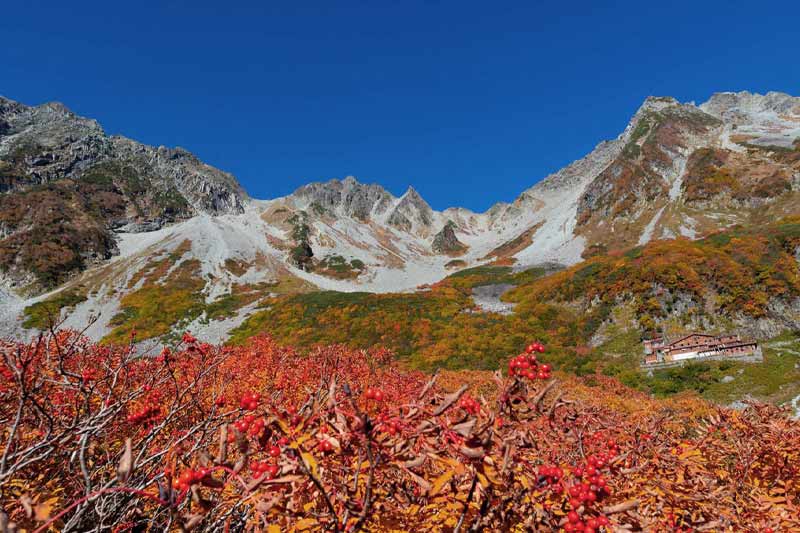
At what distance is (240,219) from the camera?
119 metres

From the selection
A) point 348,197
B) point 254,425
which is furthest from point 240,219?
point 254,425

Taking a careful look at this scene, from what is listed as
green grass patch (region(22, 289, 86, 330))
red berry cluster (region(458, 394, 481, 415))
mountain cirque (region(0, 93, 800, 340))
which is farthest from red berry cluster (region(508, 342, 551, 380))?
green grass patch (region(22, 289, 86, 330))

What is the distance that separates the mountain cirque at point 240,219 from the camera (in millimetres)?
57938

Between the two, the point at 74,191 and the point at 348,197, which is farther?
the point at 348,197

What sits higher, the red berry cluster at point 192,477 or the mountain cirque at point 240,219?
the mountain cirque at point 240,219

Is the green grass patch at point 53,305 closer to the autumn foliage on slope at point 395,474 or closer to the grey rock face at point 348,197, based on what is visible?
the autumn foliage on slope at point 395,474

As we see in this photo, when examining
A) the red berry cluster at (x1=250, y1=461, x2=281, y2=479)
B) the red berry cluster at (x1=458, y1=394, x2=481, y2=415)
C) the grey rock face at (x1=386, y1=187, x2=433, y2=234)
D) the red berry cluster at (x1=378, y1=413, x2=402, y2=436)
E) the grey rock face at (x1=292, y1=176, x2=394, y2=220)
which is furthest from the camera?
the grey rock face at (x1=292, y1=176, x2=394, y2=220)

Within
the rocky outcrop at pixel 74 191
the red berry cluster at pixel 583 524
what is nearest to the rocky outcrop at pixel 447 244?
the rocky outcrop at pixel 74 191

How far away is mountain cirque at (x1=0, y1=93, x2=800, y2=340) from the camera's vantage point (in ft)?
190

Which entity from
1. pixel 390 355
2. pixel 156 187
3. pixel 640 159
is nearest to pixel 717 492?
pixel 390 355

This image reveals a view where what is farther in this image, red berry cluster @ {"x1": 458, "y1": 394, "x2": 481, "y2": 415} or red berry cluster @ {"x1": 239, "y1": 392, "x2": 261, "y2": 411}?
red berry cluster @ {"x1": 458, "y1": 394, "x2": 481, "y2": 415}

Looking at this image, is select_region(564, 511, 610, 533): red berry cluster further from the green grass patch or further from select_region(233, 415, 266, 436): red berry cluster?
the green grass patch

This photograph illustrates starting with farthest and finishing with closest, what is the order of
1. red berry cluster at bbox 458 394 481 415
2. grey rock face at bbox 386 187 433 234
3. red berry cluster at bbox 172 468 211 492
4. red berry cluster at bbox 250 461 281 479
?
grey rock face at bbox 386 187 433 234 → red berry cluster at bbox 458 394 481 415 → red berry cluster at bbox 250 461 281 479 → red berry cluster at bbox 172 468 211 492

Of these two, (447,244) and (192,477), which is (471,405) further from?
(447,244)
